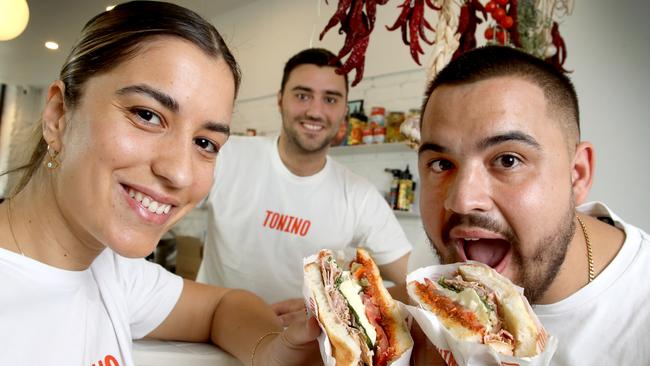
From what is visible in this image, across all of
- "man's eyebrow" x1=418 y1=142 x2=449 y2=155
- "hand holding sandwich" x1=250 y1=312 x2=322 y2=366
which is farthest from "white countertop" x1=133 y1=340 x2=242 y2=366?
"man's eyebrow" x1=418 y1=142 x2=449 y2=155

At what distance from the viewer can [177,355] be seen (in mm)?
1319

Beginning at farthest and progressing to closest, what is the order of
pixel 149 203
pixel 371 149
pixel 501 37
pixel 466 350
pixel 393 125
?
pixel 371 149 < pixel 393 125 < pixel 501 37 < pixel 149 203 < pixel 466 350

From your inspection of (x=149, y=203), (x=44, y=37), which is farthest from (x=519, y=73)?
(x=44, y=37)

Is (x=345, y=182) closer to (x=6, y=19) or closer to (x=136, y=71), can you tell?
(x=136, y=71)

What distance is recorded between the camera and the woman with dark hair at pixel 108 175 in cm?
107

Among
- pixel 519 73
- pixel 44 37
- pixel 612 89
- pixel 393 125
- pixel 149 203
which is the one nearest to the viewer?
pixel 149 203

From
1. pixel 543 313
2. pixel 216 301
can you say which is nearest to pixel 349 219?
pixel 216 301

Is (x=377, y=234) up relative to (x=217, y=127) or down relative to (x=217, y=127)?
down

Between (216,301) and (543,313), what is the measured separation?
119cm

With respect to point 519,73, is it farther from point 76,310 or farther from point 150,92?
point 76,310

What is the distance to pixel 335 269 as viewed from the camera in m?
1.24

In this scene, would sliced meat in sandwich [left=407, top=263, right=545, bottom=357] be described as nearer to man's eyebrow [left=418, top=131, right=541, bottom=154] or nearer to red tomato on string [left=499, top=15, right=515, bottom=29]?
man's eyebrow [left=418, top=131, right=541, bottom=154]

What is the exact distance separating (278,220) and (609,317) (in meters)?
1.86

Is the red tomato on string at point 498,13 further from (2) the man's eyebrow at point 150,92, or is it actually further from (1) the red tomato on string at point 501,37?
(2) the man's eyebrow at point 150,92
